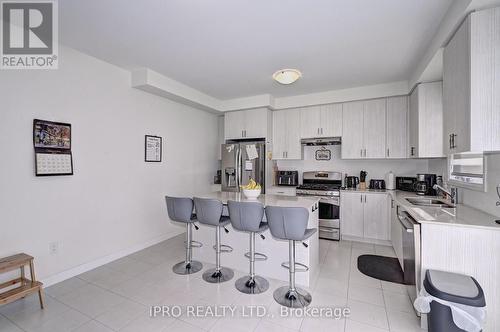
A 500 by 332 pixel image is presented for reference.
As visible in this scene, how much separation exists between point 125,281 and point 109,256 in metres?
0.70

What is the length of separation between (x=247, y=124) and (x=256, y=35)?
7.87 feet

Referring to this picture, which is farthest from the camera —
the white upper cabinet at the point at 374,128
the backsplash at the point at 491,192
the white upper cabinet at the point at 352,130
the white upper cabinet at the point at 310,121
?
the white upper cabinet at the point at 310,121

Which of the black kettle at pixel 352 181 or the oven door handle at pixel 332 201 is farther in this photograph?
the black kettle at pixel 352 181

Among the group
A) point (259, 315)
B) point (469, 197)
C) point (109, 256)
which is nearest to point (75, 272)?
point (109, 256)

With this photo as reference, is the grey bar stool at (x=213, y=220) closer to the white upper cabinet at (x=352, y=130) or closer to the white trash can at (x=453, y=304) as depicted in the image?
the white trash can at (x=453, y=304)

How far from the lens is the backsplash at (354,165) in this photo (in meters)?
4.06

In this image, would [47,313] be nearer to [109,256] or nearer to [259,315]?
[109,256]

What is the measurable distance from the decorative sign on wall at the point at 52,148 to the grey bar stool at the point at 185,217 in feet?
4.00

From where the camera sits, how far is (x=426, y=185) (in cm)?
346

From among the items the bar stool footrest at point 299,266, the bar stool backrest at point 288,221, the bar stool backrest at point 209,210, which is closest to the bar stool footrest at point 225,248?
the bar stool backrest at point 209,210

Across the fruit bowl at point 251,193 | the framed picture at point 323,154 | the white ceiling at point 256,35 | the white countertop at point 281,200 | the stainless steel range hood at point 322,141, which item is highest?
the white ceiling at point 256,35

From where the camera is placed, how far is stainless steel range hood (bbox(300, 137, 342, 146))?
4.36m

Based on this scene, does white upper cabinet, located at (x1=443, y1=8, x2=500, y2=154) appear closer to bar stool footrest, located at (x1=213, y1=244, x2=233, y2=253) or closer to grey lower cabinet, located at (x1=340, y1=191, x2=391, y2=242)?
grey lower cabinet, located at (x1=340, y1=191, x2=391, y2=242)

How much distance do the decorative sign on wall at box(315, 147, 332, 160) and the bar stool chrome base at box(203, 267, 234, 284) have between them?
292cm
